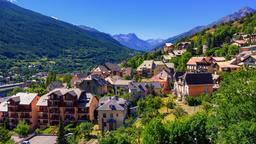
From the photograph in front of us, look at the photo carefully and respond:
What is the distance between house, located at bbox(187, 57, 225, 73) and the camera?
98275 mm

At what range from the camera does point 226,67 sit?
92.2 meters

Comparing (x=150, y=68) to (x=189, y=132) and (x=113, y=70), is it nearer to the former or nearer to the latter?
(x=113, y=70)

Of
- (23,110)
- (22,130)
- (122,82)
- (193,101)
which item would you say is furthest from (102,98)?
(193,101)

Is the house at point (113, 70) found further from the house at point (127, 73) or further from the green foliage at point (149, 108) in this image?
the green foliage at point (149, 108)

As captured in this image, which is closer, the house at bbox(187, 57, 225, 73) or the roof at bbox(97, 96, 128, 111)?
the roof at bbox(97, 96, 128, 111)

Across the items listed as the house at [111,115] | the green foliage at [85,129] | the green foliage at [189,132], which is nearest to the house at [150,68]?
the house at [111,115]

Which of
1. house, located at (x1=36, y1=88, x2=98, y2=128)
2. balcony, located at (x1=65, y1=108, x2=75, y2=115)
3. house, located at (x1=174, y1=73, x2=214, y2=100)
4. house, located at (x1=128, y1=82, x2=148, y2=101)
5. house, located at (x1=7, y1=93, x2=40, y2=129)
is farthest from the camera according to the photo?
house, located at (x1=128, y1=82, x2=148, y2=101)

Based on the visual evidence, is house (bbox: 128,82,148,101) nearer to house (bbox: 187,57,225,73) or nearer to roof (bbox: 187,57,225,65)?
house (bbox: 187,57,225,73)

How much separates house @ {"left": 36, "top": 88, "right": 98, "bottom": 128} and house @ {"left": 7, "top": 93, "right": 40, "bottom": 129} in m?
2.03

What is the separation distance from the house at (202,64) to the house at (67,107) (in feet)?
101

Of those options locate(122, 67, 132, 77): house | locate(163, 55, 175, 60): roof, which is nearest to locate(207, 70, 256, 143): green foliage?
locate(122, 67, 132, 77): house

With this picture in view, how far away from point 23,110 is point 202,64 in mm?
43390

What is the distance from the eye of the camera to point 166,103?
246 ft

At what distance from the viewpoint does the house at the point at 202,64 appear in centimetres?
9828
